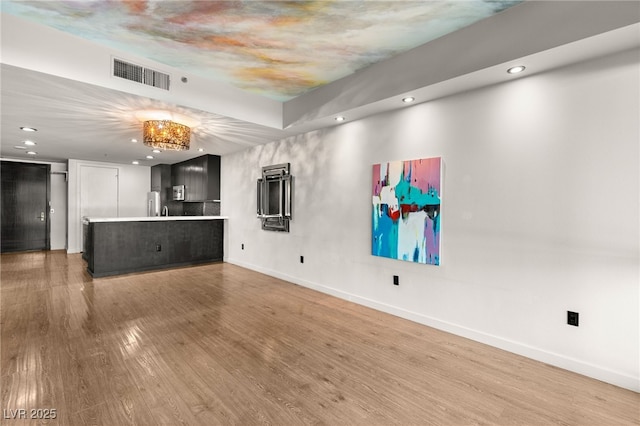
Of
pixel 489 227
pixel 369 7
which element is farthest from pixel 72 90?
pixel 489 227

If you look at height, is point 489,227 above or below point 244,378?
above

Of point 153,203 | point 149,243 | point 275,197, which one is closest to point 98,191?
point 153,203

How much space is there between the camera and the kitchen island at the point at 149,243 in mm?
5188

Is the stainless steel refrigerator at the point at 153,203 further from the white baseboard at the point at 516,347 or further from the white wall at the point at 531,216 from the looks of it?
the white wall at the point at 531,216

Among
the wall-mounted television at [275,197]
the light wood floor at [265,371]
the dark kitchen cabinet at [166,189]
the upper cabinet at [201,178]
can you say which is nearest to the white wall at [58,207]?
the dark kitchen cabinet at [166,189]

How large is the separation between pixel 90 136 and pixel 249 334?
4715mm

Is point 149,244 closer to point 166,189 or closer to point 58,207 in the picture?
point 166,189

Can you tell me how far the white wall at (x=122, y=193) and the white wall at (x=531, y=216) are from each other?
7.70 meters

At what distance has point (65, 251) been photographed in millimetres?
7918

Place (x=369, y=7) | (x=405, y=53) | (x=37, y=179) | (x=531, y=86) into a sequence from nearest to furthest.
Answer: (x=369, y=7) < (x=531, y=86) < (x=405, y=53) < (x=37, y=179)

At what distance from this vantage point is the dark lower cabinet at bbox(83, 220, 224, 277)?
5.19 meters

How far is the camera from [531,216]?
2.59 m

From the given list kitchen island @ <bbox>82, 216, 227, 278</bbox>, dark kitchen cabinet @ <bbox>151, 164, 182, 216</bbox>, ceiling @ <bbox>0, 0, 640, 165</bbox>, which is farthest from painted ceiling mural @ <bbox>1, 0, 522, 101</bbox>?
dark kitchen cabinet @ <bbox>151, 164, 182, 216</bbox>

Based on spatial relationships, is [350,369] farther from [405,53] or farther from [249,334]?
[405,53]
